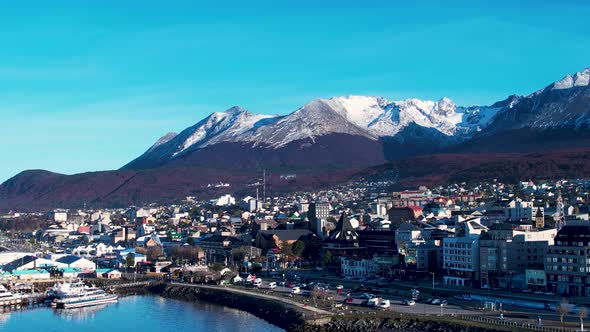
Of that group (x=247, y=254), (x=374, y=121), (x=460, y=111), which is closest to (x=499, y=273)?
(x=247, y=254)

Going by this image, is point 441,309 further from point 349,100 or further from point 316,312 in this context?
point 349,100

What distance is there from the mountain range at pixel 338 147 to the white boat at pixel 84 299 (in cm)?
5342

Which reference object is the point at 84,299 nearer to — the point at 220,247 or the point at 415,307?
the point at 415,307

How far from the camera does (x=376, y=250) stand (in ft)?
126

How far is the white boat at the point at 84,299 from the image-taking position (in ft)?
104

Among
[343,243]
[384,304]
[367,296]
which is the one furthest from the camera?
[343,243]

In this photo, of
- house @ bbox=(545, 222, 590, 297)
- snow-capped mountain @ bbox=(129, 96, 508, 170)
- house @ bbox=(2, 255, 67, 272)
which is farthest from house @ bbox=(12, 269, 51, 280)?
snow-capped mountain @ bbox=(129, 96, 508, 170)

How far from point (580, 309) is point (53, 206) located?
100 meters

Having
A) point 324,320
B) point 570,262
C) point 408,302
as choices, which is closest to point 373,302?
point 408,302

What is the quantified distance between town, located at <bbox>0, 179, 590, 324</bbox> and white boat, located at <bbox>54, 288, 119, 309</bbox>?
16.3 ft

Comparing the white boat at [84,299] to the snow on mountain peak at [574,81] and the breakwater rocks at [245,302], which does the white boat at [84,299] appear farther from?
the snow on mountain peak at [574,81]

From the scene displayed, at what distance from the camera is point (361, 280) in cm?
3266

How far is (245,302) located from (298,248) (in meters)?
12.3

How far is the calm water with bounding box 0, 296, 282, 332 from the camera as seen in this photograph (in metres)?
26.0
